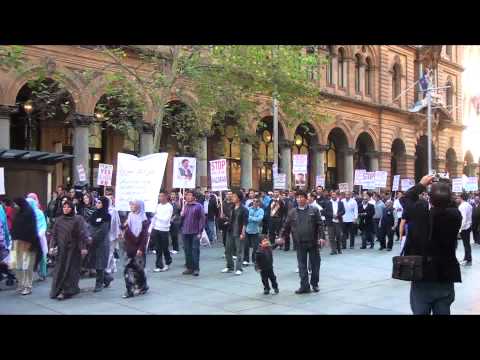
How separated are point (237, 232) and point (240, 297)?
3052mm

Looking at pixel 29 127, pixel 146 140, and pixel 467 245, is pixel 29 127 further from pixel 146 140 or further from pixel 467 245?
pixel 467 245

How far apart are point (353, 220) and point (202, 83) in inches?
272

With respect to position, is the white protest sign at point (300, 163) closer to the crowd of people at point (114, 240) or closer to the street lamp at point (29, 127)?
the crowd of people at point (114, 240)

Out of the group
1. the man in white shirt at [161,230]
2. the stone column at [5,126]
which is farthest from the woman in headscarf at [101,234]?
the stone column at [5,126]

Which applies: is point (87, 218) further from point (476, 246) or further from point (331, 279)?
point (476, 246)

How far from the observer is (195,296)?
996 centimetres

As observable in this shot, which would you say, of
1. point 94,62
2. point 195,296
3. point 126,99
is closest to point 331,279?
point 195,296

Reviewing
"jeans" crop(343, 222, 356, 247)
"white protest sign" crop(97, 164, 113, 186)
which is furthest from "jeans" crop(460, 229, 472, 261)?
"white protest sign" crop(97, 164, 113, 186)

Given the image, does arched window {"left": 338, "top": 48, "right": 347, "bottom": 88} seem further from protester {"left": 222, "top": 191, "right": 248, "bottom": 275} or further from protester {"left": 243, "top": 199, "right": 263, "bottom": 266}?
protester {"left": 222, "top": 191, "right": 248, "bottom": 275}

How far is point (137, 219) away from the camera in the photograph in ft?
34.1

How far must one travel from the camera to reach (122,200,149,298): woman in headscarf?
9.91 m

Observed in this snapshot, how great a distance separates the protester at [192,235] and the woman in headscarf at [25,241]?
3.32m

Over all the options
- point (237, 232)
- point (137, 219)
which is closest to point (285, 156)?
point (237, 232)
